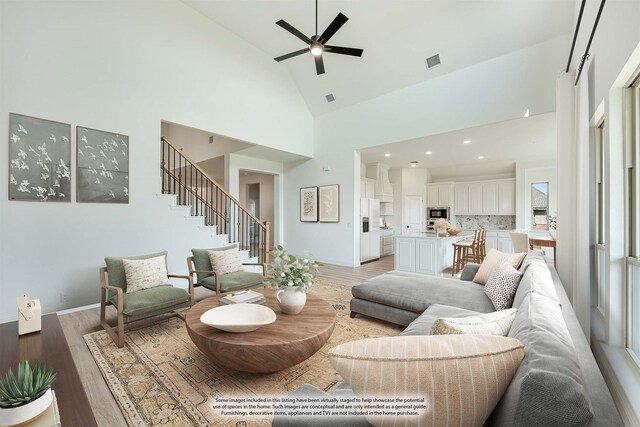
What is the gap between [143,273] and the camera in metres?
2.93

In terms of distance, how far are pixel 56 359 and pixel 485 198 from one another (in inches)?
359

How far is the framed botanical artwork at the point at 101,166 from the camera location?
3449mm

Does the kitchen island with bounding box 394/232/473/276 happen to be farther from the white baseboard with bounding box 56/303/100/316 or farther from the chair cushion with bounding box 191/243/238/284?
the white baseboard with bounding box 56/303/100/316

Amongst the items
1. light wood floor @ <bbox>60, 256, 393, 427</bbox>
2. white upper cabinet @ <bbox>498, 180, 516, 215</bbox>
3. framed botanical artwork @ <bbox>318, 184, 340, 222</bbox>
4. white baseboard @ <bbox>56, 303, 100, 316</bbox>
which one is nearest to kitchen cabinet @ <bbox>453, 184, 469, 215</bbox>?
white upper cabinet @ <bbox>498, 180, 516, 215</bbox>

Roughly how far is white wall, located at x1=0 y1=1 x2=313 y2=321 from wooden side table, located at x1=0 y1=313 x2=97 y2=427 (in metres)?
1.73

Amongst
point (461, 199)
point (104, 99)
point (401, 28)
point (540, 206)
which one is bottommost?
point (540, 206)

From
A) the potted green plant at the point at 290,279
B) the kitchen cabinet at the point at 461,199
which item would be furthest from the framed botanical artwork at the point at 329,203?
the kitchen cabinet at the point at 461,199

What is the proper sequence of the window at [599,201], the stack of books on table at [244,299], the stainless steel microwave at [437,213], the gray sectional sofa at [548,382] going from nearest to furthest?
the gray sectional sofa at [548,382] → the window at [599,201] → the stack of books on table at [244,299] → the stainless steel microwave at [437,213]

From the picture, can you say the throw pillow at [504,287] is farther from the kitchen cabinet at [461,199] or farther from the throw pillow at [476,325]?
the kitchen cabinet at [461,199]

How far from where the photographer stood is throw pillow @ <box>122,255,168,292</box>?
2.88 metres

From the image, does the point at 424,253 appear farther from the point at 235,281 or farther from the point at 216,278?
the point at 216,278

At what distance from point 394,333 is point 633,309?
170 cm

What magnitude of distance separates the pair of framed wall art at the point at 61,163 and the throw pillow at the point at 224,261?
1.58m

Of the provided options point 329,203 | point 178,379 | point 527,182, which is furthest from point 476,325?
point 527,182
